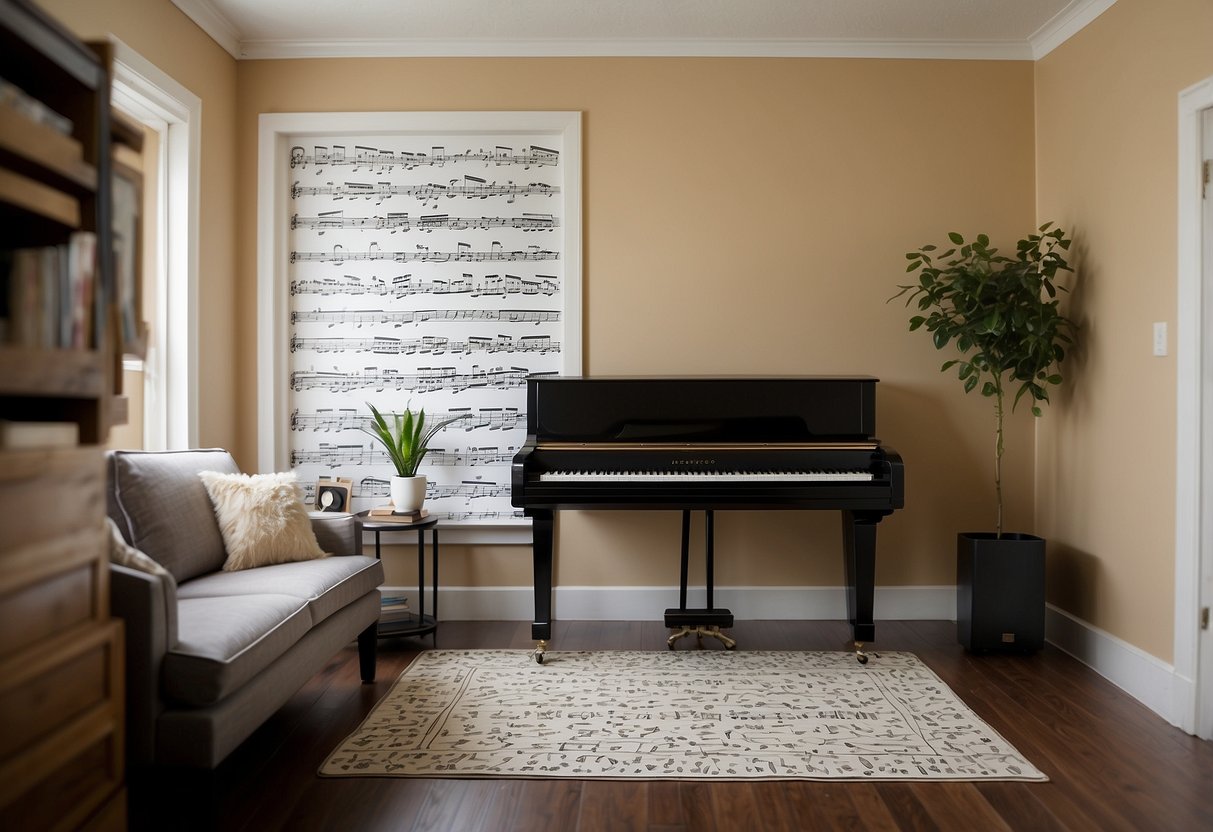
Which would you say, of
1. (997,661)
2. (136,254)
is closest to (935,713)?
(997,661)

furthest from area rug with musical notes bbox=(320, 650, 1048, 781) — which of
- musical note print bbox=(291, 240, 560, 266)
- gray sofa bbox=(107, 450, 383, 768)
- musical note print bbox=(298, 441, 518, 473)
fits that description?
musical note print bbox=(291, 240, 560, 266)

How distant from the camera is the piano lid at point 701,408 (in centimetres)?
355

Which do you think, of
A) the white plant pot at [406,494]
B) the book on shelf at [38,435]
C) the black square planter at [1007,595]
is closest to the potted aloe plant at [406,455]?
the white plant pot at [406,494]

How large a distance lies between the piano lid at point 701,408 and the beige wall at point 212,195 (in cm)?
152

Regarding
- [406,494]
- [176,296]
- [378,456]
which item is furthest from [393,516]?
[176,296]

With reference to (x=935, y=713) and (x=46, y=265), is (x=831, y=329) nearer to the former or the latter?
(x=935, y=713)

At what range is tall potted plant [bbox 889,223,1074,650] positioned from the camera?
3521 mm

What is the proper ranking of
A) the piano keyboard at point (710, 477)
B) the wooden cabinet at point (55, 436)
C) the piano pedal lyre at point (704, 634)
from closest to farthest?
the wooden cabinet at point (55, 436) < the piano keyboard at point (710, 477) < the piano pedal lyre at point (704, 634)

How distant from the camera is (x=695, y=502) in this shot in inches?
132

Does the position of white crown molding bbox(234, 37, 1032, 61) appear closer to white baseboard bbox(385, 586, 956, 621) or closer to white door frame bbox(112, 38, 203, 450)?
white door frame bbox(112, 38, 203, 450)

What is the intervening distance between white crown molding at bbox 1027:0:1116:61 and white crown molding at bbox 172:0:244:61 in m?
3.77

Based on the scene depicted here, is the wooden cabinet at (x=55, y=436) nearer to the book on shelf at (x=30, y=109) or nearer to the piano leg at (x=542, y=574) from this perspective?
the book on shelf at (x=30, y=109)

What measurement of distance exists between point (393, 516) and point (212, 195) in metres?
1.71

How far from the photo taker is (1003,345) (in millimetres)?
3631
